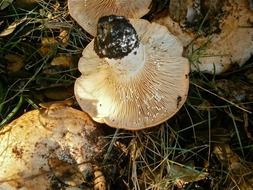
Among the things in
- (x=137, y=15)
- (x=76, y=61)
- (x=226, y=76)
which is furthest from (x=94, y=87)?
(x=226, y=76)

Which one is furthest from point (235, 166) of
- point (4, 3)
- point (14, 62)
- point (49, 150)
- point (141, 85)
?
point (4, 3)

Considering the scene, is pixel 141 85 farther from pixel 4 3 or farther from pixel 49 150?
pixel 4 3

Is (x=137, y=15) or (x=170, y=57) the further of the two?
(x=137, y=15)

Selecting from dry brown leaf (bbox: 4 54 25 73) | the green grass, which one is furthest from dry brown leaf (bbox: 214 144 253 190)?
dry brown leaf (bbox: 4 54 25 73)

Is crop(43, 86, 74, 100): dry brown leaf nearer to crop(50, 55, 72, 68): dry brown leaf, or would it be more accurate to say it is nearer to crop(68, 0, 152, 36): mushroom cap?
crop(50, 55, 72, 68): dry brown leaf

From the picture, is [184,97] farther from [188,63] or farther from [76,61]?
[76,61]

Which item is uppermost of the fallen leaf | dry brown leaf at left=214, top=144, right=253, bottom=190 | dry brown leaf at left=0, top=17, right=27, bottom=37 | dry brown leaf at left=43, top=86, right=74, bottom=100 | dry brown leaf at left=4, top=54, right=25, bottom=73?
the fallen leaf

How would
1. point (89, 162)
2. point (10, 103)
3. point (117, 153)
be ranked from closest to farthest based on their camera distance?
point (89, 162), point (117, 153), point (10, 103)
